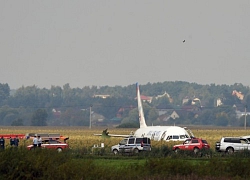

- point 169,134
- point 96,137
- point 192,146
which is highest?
point 96,137

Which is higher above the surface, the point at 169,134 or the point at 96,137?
the point at 96,137

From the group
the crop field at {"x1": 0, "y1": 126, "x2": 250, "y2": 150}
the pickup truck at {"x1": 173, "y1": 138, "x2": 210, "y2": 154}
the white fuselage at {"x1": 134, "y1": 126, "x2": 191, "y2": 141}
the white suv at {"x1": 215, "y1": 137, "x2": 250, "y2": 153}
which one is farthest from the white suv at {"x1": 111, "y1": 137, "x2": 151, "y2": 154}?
the white fuselage at {"x1": 134, "y1": 126, "x2": 191, "y2": 141}

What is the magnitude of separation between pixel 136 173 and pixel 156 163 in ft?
9.81

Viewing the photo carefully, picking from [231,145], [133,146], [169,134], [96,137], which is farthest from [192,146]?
[96,137]

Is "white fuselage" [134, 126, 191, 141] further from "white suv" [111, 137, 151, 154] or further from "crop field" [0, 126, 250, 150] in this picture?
"white suv" [111, 137, 151, 154]

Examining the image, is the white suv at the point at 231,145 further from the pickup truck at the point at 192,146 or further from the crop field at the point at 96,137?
the crop field at the point at 96,137

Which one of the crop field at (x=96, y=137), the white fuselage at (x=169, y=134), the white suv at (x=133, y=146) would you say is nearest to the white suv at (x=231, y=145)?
the white suv at (x=133, y=146)

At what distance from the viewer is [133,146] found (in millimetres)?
68875

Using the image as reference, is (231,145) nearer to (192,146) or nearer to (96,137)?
(192,146)

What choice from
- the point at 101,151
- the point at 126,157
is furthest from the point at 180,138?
the point at 126,157

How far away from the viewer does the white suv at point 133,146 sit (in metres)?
67.4

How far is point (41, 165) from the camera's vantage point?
40906 mm

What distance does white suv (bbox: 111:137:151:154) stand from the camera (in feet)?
221

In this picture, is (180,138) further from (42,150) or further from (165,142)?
(42,150)
